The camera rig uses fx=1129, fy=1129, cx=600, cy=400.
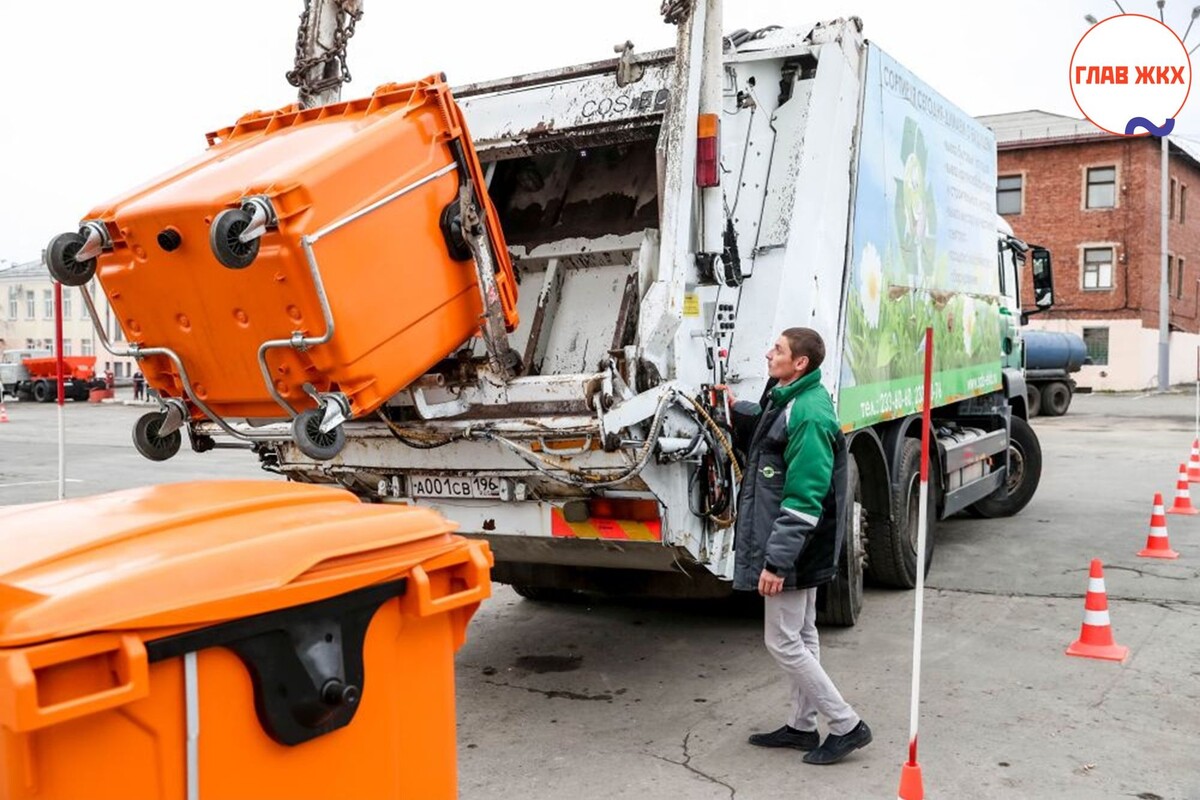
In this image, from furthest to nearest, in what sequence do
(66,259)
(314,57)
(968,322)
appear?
(968,322), (314,57), (66,259)

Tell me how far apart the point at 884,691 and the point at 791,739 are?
0.85 m

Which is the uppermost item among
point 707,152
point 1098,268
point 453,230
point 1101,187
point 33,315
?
point 1101,187

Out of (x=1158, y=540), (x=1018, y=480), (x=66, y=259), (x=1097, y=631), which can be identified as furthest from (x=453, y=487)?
(x=1018, y=480)

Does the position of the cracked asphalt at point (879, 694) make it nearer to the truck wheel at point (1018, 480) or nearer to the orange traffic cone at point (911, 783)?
the orange traffic cone at point (911, 783)

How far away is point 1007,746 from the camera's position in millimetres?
4289

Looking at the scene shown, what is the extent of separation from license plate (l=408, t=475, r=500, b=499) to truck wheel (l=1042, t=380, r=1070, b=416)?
21499 millimetres

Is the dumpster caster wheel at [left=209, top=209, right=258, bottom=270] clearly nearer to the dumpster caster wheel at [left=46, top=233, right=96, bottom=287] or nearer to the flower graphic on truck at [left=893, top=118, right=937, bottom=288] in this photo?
the dumpster caster wheel at [left=46, top=233, right=96, bottom=287]

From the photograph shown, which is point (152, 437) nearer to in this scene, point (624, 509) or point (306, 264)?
point (306, 264)

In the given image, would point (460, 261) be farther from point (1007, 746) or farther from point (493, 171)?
point (1007, 746)

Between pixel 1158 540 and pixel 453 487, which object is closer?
pixel 453 487

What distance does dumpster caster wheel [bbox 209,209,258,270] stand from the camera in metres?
3.44

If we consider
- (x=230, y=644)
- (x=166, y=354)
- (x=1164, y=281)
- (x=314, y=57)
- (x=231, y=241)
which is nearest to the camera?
(x=230, y=644)

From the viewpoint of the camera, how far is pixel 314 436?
3.76m

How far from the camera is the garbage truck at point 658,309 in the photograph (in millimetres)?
4387
